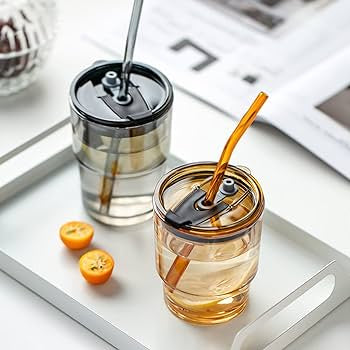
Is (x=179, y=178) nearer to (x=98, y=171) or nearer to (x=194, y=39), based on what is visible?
(x=98, y=171)

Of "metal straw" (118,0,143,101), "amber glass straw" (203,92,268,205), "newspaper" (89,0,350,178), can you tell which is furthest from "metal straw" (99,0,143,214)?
"newspaper" (89,0,350,178)

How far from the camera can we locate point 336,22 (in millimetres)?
1164

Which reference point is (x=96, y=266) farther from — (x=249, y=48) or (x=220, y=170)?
(x=249, y=48)

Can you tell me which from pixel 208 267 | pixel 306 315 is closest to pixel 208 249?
pixel 208 267

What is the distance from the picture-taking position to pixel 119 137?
0.83m

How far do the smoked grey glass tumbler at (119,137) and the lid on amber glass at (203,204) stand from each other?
6 cm

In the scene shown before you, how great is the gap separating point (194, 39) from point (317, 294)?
0.40m

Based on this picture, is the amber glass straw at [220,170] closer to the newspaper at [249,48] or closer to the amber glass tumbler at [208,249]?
the amber glass tumbler at [208,249]

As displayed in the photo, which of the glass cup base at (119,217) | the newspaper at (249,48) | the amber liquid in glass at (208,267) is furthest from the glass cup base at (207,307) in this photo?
the newspaper at (249,48)

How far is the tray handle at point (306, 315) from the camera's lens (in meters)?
0.77

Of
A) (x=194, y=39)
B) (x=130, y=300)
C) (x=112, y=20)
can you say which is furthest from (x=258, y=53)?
(x=130, y=300)

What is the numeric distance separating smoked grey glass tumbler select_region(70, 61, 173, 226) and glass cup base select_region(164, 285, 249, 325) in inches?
4.4

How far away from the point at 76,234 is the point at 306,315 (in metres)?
0.21

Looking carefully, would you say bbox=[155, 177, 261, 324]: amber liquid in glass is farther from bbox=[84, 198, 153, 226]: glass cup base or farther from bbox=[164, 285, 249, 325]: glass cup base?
bbox=[84, 198, 153, 226]: glass cup base
